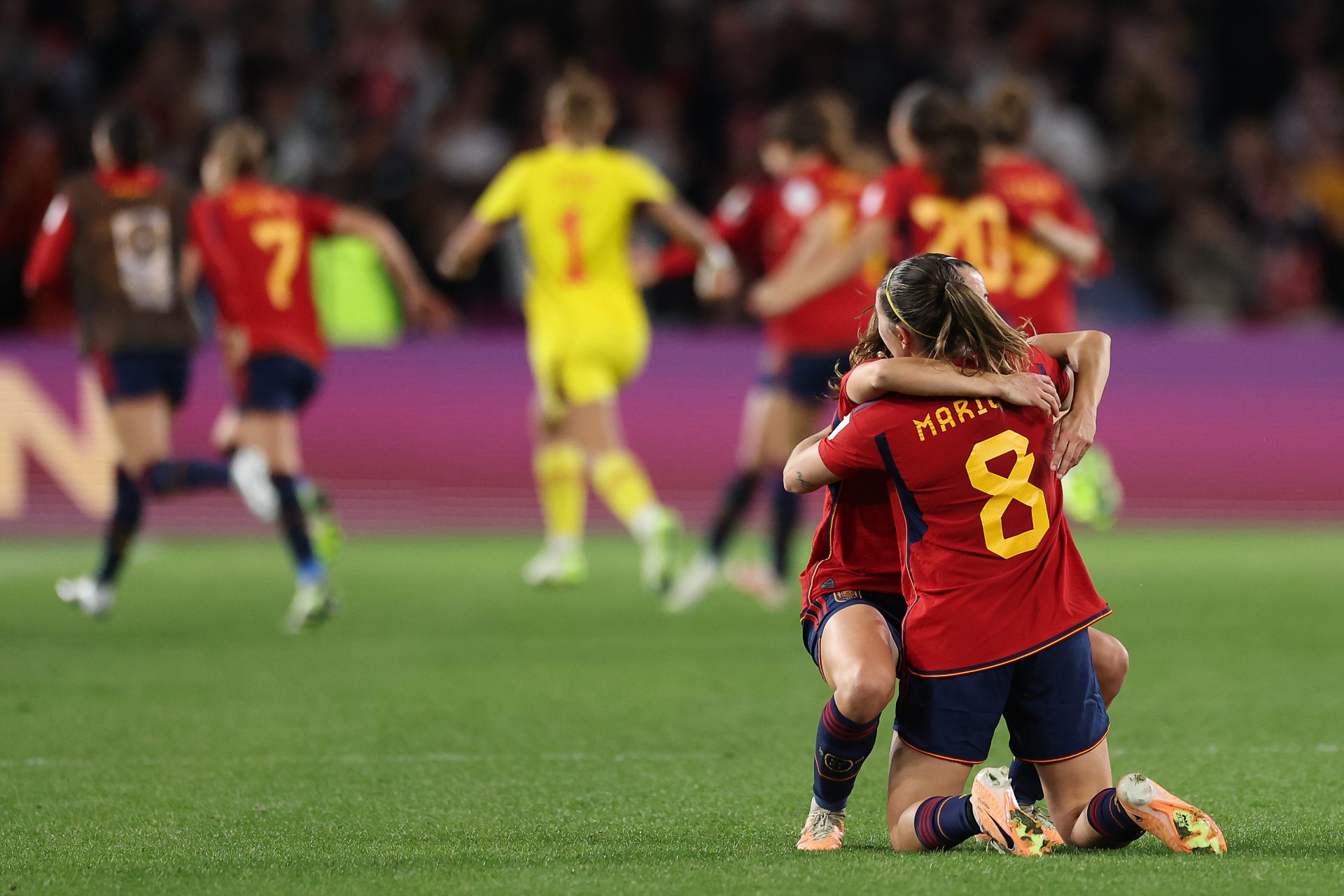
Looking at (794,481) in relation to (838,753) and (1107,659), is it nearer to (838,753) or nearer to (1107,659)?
(838,753)

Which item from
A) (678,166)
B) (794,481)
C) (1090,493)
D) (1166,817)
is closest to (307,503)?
(1090,493)

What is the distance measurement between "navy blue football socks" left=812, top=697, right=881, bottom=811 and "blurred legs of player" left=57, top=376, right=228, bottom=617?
4966 millimetres

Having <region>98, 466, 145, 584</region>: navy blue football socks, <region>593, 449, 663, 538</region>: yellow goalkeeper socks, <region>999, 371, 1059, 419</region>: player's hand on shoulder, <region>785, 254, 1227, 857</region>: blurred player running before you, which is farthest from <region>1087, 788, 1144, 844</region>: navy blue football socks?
<region>98, 466, 145, 584</region>: navy blue football socks

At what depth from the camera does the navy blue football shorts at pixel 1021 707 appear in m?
3.80

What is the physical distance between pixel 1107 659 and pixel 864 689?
602 millimetres

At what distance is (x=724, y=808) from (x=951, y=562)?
37.4 inches

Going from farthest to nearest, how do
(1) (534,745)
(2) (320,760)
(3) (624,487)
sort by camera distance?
(3) (624,487) < (1) (534,745) < (2) (320,760)

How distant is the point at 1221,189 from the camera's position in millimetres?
15031

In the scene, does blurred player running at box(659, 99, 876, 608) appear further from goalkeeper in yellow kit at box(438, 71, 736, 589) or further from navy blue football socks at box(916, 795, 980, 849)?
navy blue football socks at box(916, 795, 980, 849)

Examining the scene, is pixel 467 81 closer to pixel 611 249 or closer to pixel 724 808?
pixel 611 249

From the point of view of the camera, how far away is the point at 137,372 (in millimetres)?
8305

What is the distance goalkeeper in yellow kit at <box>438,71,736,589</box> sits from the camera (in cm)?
895

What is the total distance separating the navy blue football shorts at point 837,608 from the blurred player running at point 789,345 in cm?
444

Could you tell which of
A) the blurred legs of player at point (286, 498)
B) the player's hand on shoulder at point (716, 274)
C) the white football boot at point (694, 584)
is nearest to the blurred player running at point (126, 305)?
the blurred legs of player at point (286, 498)
